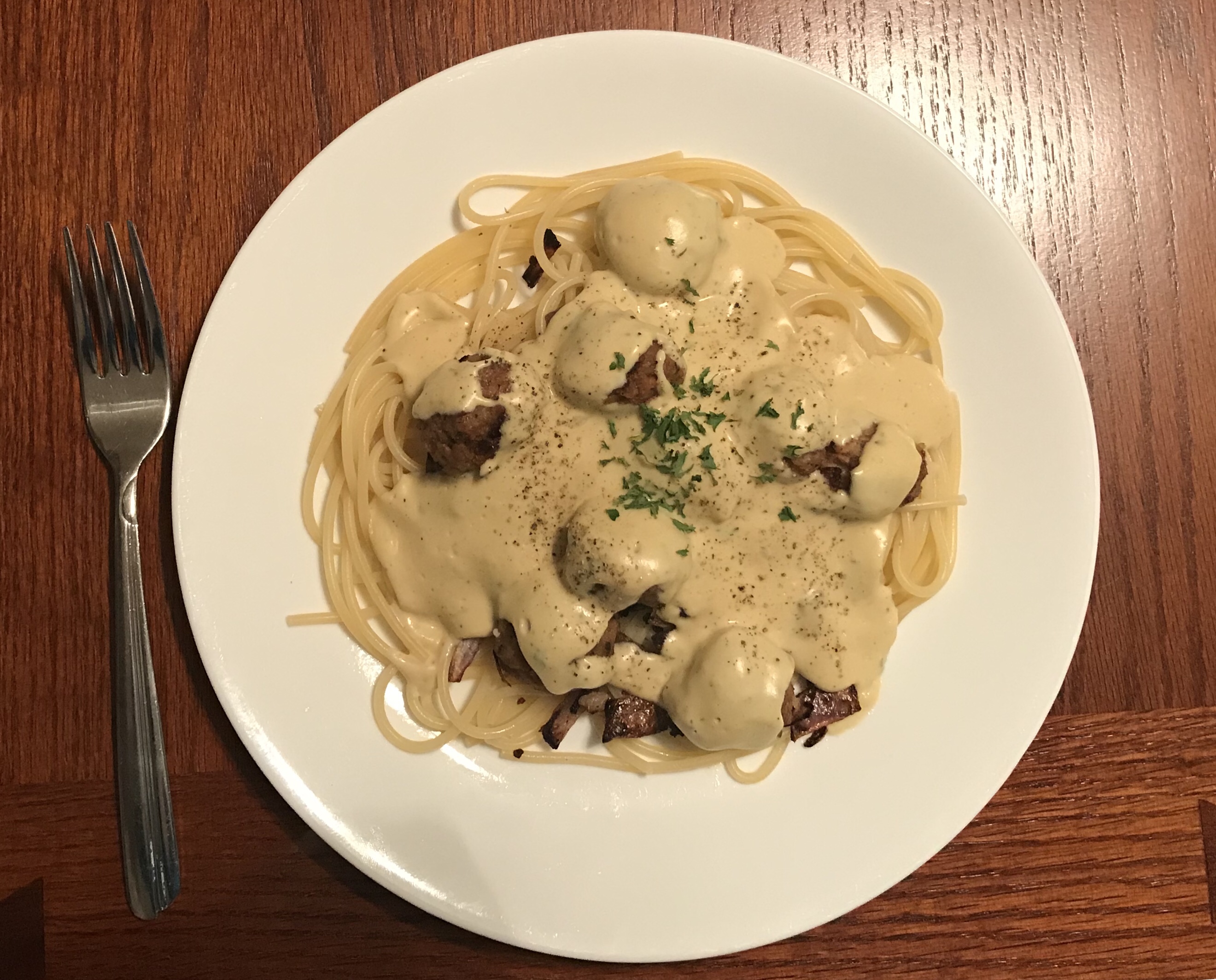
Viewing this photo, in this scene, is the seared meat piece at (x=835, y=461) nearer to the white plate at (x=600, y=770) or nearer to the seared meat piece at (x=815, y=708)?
the white plate at (x=600, y=770)

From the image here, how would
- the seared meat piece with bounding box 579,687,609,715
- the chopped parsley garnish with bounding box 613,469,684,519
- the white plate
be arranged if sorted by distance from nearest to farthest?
the chopped parsley garnish with bounding box 613,469,684,519
the white plate
the seared meat piece with bounding box 579,687,609,715

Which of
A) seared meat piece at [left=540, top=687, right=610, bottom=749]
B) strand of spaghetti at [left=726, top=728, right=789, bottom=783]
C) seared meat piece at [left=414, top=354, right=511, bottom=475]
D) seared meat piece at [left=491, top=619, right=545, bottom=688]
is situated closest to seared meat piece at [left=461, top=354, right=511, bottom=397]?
seared meat piece at [left=414, top=354, right=511, bottom=475]

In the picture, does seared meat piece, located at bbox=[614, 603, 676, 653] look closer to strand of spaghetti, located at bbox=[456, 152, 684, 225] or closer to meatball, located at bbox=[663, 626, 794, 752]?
meatball, located at bbox=[663, 626, 794, 752]

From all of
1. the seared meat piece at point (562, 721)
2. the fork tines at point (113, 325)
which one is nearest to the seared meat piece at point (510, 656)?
the seared meat piece at point (562, 721)

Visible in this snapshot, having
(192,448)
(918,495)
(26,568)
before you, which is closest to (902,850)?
(918,495)

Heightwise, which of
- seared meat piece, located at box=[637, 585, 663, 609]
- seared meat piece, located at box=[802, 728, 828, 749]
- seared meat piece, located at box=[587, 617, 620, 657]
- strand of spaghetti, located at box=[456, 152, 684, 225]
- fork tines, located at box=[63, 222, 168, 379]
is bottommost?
seared meat piece, located at box=[802, 728, 828, 749]

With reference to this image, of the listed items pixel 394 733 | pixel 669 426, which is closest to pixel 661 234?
pixel 669 426
